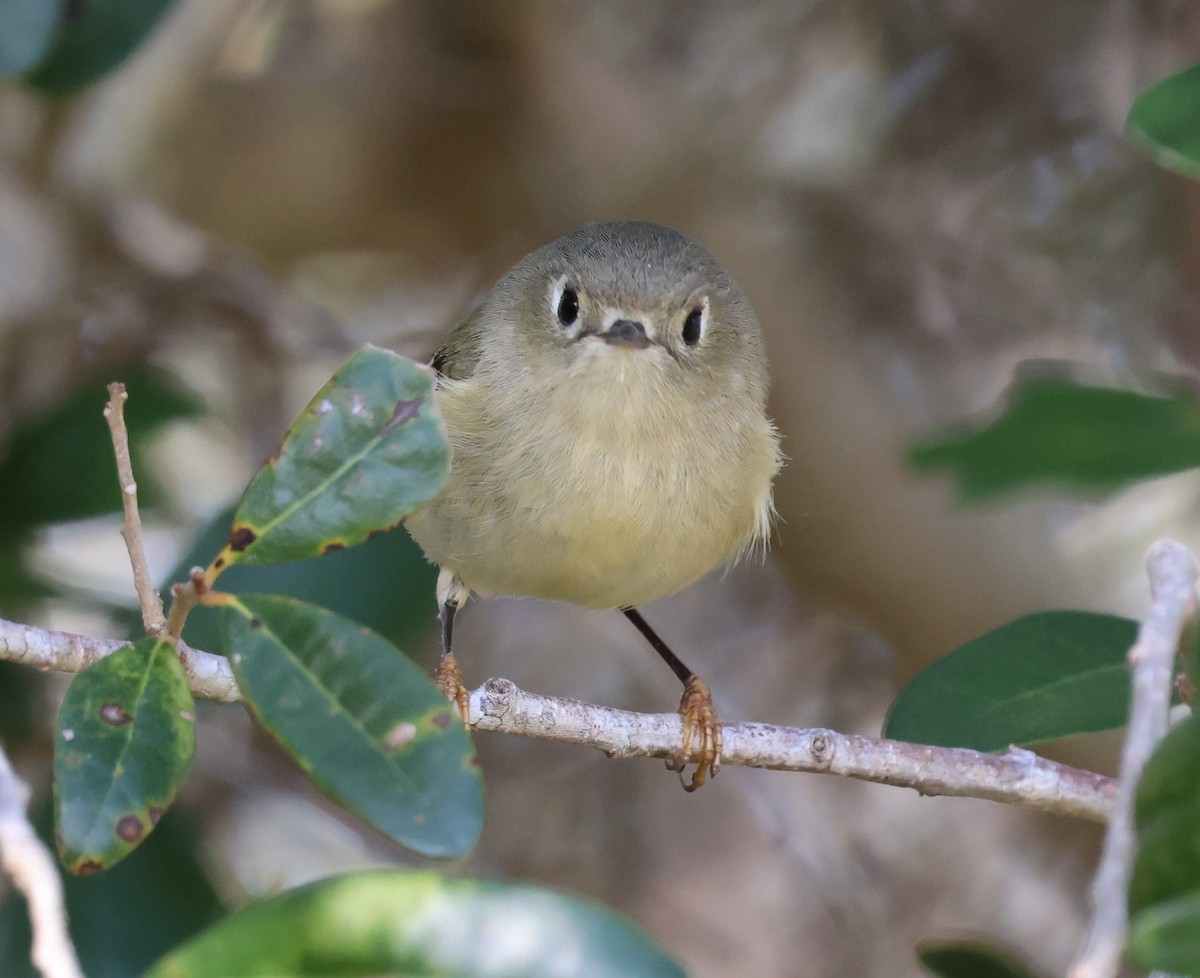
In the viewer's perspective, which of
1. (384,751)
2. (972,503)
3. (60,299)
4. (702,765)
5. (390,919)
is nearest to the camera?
(390,919)

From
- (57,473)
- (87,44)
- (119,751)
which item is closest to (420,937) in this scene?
(119,751)

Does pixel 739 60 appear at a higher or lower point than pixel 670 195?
higher

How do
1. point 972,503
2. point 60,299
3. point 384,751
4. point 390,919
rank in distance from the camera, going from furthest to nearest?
point 60,299
point 972,503
point 384,751
point 390,919

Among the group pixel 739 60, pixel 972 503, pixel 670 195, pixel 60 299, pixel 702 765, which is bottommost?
pixel 702 765

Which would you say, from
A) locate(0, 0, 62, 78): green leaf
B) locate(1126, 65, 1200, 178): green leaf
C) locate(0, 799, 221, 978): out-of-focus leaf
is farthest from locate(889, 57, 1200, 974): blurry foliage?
locate(0, 0, 62, 78): green leaf

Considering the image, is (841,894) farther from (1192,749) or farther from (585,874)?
(1192,749)

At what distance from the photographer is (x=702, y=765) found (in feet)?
7.66

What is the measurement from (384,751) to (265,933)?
20 centimetres

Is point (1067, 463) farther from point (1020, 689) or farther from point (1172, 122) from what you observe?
point (1172, 122)

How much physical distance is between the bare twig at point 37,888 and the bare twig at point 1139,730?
698 mm

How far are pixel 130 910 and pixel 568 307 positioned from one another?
120 centimetres

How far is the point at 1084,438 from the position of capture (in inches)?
68.0

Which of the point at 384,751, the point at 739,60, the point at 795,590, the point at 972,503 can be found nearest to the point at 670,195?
the point at 739,60

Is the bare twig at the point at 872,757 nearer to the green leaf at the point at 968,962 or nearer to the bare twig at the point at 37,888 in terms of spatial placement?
the green leaf at the point at 968,962
